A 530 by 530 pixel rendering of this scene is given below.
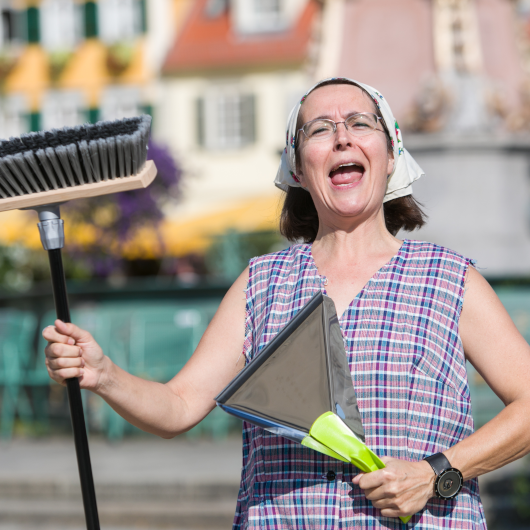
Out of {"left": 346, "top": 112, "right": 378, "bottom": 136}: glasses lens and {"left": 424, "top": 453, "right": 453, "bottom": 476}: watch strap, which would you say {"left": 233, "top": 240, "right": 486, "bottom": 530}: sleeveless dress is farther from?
{"left": 346, "top": 112, "right": 378, "bottom": 136}: glasses lens

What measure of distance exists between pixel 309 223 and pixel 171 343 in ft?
18.9

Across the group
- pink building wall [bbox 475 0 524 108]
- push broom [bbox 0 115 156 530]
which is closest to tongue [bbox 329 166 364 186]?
push broom [bbox 0 115 156 530]

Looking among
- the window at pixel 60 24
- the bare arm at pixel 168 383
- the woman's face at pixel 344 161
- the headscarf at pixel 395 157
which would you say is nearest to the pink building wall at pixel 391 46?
the headscarf at pixel 395 157

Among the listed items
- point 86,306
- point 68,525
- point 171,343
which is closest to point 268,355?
point 68,525

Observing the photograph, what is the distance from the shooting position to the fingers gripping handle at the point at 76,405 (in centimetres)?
203

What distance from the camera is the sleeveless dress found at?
1941 mm

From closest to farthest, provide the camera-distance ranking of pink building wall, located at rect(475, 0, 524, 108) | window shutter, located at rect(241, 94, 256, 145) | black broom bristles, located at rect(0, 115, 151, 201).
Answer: black broom bristles, located at rect(0, 115, 151, 201)
pink building wall, located at rect(475, 0, 524, 108)
window shutter, located at rect(241, 94, 256, 145)

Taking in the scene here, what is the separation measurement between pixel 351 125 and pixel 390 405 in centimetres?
66

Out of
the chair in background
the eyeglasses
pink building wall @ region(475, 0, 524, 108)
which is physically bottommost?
the chair in background

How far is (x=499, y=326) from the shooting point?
198 centimetres

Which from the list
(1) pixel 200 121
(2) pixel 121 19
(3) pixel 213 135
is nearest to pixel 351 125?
(3) pixel 213 135

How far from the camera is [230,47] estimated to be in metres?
24.0

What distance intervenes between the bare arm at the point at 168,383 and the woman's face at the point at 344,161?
1.04 feet

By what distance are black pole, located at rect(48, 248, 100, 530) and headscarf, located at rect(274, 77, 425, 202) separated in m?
0.62
